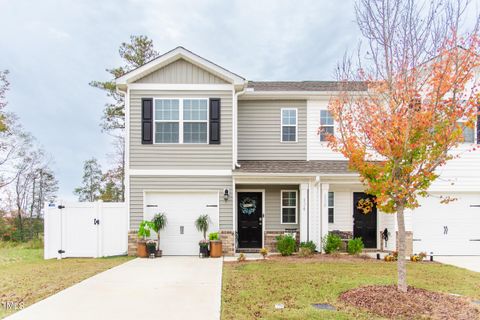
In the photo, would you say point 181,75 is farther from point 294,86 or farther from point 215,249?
point 215,249

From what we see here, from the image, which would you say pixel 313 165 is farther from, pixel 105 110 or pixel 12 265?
pixel 105 110

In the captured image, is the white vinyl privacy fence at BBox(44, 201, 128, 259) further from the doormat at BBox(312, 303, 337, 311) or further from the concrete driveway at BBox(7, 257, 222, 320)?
the doormat at BBox(312, 303, 337, 311)

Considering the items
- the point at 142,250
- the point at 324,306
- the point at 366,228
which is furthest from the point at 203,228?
the point at 324,306

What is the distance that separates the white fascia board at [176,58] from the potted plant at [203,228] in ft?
15.2

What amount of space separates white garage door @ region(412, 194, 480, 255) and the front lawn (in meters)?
1.97

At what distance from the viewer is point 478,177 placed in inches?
472

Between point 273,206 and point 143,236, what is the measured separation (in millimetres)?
4734

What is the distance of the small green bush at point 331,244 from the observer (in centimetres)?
1147

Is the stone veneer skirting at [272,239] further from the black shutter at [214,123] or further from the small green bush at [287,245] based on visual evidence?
the black shutter at [214,123]

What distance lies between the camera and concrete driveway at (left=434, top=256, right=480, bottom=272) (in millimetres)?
9977

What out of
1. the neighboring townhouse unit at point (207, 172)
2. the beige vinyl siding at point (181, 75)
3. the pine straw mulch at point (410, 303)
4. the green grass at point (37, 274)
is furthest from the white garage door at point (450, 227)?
the green grass at point (37, 274)

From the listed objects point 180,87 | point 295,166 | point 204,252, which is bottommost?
point 204,252

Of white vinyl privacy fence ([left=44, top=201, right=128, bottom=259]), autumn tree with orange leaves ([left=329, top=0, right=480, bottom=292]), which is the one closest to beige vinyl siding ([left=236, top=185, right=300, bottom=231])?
white vinyl privacy fence ([left=44, top=201, right=128, bottom=259])

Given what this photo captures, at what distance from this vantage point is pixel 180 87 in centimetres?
1172
